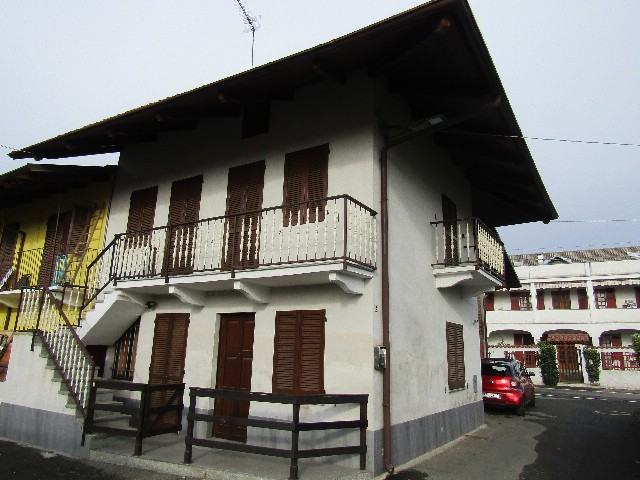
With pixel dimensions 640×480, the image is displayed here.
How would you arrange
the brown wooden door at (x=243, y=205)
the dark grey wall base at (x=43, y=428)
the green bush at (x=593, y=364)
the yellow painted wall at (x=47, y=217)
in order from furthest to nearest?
the green bush at (x=593, y=364) < the yellow painted wall at (x=47, y=217) < the brown wooden door at (x=243, y=205) < the dark grey wall base at (x=43, y=428)

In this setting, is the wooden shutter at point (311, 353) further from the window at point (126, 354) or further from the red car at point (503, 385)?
the red car at point (503, 385)

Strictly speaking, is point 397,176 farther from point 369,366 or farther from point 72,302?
point 72,302

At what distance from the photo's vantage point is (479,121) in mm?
8805

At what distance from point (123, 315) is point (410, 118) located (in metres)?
7.97

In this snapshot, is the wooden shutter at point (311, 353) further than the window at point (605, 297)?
No

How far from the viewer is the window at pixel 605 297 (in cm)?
3531

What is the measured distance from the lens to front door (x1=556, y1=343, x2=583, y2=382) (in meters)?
30.3

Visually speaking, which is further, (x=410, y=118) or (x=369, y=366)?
(x=410, y=118)

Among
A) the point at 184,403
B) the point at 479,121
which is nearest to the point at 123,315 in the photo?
the point at 184,403

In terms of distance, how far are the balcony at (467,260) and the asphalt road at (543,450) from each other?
3562 mm

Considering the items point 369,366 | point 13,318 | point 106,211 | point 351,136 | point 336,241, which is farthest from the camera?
point 13,318

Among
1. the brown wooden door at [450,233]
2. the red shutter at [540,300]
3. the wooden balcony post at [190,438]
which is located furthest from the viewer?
the red shutter at [540,300]

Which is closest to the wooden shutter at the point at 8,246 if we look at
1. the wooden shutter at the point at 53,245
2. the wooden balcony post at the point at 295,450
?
the wooden shutter at the point at 53,245

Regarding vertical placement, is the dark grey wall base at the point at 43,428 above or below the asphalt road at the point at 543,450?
above
